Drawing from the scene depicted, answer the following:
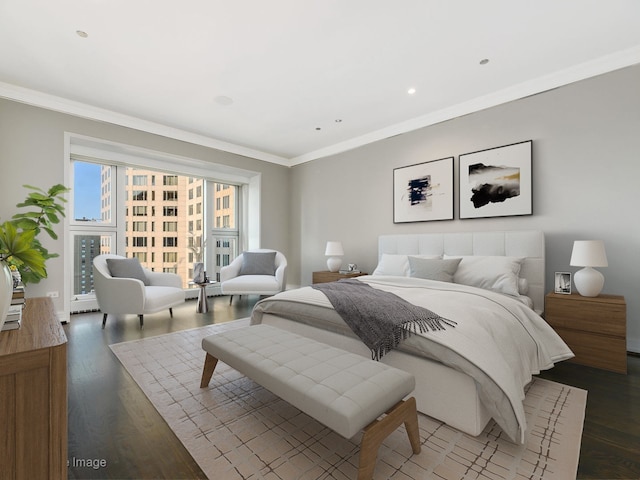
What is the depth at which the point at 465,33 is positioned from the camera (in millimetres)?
2473

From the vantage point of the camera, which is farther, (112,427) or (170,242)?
(170,242)

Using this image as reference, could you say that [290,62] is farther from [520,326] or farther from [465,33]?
[520,326]

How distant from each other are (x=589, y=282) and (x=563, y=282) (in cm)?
23

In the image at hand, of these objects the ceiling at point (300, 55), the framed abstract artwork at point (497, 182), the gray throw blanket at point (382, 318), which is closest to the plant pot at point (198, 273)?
the ceiling at point (300, 55)

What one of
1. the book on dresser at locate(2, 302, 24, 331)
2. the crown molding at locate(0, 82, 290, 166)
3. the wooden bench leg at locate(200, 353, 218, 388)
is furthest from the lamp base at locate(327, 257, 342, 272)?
the book on dresser at locate(2, 302, 24, 331)

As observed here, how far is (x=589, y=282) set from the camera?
2553 mm

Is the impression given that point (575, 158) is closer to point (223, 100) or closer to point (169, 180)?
point (223, 100)

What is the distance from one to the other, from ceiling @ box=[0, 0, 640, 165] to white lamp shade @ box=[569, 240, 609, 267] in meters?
1.68

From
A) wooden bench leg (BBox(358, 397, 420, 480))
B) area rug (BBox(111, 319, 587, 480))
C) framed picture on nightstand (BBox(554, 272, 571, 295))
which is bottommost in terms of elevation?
area rug (BBox(111, 319, 587, 480))

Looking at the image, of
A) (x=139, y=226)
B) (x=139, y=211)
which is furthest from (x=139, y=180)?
(x=139, y=226)

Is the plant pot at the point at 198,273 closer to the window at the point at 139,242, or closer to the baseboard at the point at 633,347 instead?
the window at the point at 139,242

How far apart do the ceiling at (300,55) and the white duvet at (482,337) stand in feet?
7.09

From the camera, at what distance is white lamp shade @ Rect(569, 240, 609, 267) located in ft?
8.23

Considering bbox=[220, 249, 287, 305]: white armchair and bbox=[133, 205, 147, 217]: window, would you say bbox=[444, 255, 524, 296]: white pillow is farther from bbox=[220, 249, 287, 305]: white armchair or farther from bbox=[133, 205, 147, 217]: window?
bbox=[133, 205, 147, 217]: window
